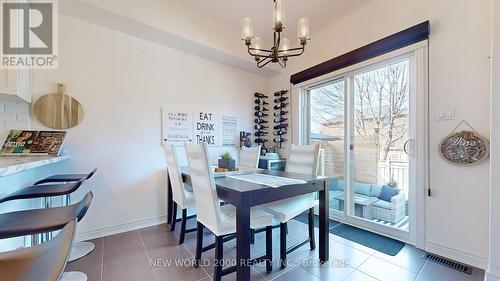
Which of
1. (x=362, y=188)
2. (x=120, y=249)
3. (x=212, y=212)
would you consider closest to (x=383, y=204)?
(x=362, y=188)

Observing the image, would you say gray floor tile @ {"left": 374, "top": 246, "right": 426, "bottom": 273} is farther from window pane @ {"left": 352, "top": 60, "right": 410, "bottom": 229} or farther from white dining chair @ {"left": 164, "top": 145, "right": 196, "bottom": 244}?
white dining chair @ {"left": 164, "top": 145, "right": 196, "bottom": 244}

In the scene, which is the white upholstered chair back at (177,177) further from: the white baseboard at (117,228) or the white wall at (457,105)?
the white wall at (457,105)

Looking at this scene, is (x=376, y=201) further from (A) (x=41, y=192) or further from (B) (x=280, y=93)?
(A) (x=41, y=192)

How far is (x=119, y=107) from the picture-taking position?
2486 mm

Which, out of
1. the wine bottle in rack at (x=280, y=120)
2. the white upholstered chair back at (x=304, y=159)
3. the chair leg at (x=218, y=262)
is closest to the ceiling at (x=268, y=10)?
the wine bottle in rack at (x=280, y=120)

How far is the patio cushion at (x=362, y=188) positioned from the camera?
8.63 ft

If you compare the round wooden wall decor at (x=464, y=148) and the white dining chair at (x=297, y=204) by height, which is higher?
the round wooden wall decor at (x=464, y=148)

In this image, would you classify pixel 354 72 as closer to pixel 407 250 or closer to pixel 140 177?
pixel 407 250

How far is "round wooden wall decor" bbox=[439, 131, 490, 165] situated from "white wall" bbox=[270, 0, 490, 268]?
52mm

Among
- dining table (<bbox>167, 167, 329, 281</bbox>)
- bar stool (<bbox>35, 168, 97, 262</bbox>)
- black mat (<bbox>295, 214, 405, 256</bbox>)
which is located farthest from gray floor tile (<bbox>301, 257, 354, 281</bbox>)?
bar stool (<bbox>35, 168, 97, 262</bbox>)

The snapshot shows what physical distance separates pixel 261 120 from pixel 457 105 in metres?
2.59

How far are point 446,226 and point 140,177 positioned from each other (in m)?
3.24

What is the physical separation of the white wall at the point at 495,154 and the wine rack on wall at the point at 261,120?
2.74 m

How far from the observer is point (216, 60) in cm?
331
